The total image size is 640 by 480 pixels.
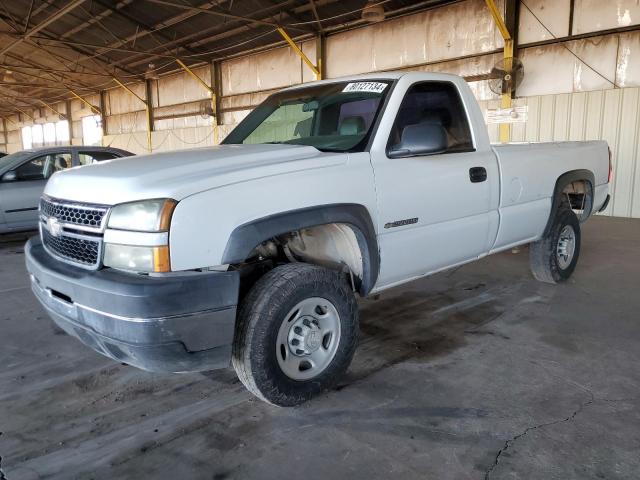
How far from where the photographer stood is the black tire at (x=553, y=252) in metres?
4.72

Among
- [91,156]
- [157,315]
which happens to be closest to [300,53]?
Result: [91,156]

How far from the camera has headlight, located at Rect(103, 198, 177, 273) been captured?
2.14 metres

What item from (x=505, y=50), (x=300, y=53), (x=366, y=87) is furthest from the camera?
(x=300, y=53)

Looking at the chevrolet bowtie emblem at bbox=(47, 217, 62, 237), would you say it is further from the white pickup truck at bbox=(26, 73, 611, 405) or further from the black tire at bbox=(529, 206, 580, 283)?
the black tire at bbox=(529, 206, 580, 283)

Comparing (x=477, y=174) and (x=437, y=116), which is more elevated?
(x=437, y=116)

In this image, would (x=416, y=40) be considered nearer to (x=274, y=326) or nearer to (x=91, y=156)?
(x=91, y=156)

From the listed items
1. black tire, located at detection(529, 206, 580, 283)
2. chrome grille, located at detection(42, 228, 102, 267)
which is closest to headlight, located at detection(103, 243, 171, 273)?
chrome grille, located at detection(42, 228, 102, 267)

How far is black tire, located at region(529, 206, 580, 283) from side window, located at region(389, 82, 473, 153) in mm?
1669

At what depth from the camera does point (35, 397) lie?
285 centimetres

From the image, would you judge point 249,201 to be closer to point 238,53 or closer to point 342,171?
point 342,171

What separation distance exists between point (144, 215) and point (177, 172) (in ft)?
1.05

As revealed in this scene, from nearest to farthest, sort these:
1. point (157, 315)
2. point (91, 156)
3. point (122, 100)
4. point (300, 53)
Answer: point (157, 315) → point (91, 156) → point (300, 53) → point (122, 100)

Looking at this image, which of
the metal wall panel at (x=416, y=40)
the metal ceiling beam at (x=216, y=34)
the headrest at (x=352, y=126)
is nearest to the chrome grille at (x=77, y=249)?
the headrest at (x=352, y=126)

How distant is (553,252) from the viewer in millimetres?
4789
